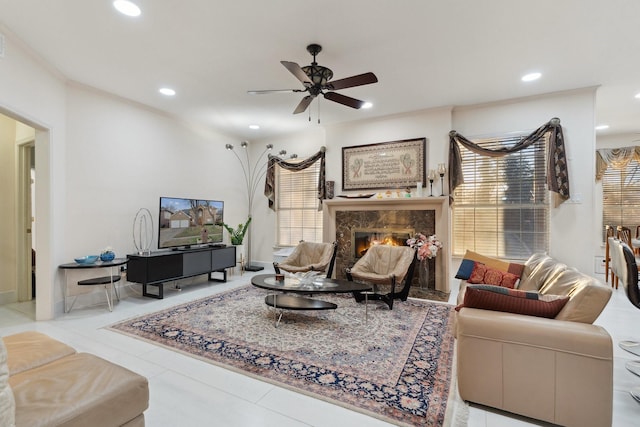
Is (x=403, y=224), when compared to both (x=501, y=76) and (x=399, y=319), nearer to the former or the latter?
(x=399, y=319)

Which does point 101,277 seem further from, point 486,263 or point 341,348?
point 486,263

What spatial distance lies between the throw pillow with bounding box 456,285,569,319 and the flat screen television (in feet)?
14.4

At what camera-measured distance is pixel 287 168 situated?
6457 millimetres

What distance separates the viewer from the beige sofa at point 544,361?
162 cm

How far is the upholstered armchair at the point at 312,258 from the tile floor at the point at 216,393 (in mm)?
2224

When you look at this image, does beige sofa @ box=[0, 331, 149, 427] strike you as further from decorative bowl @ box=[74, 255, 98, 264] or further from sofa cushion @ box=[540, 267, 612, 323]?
decorative bowl @ box=[74, 255, 98, 264]

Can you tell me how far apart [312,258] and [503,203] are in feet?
10.5

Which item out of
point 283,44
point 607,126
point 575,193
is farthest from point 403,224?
point 607,126

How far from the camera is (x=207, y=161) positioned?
19.8 ft

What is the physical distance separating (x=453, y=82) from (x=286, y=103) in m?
2.42

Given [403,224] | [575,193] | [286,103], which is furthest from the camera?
[403,224]

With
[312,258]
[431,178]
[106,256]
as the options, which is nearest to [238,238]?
[312,258]

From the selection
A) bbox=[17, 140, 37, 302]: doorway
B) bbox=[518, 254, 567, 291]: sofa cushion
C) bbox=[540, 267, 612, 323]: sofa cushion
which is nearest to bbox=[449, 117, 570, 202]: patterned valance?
bbox=[518, 254, 567, 291]: sofa cushion

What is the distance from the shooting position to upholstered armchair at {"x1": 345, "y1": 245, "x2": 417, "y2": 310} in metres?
3.90
